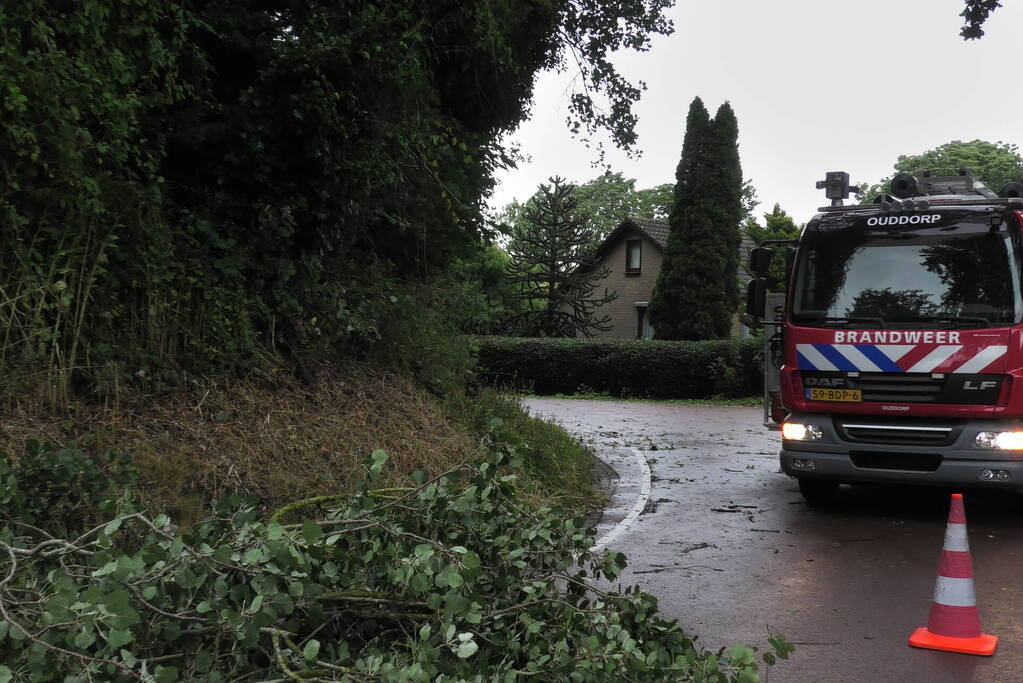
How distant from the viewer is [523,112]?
12.8 m

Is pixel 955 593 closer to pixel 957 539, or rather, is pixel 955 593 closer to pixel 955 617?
pixel 955 617

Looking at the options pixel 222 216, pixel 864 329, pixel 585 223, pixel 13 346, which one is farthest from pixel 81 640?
pixel 585 223

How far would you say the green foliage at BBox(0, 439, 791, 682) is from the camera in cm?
279

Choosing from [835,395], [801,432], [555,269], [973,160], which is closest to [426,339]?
[801,432]

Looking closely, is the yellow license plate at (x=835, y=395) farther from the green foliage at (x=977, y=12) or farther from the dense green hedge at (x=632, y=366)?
the dense green hedge at (x=632, y=366)

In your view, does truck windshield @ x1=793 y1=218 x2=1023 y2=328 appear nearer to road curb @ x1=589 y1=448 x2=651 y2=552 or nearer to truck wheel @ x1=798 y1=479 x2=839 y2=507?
truck wheel @ x1=798 y1=479 x2=839 y2=507

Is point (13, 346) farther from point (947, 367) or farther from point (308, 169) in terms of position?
point (947, 367)

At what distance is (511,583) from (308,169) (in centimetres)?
524

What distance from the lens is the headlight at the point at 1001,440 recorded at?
7844mm

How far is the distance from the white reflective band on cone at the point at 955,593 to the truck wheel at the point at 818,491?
393 centimetres

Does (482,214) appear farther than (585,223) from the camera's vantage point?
No

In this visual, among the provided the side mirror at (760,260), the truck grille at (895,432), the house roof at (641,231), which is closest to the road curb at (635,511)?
the truck grille at (895,432)

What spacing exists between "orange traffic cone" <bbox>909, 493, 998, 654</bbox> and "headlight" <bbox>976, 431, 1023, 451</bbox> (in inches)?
117

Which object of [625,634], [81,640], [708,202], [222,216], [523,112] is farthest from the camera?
[708,202]
